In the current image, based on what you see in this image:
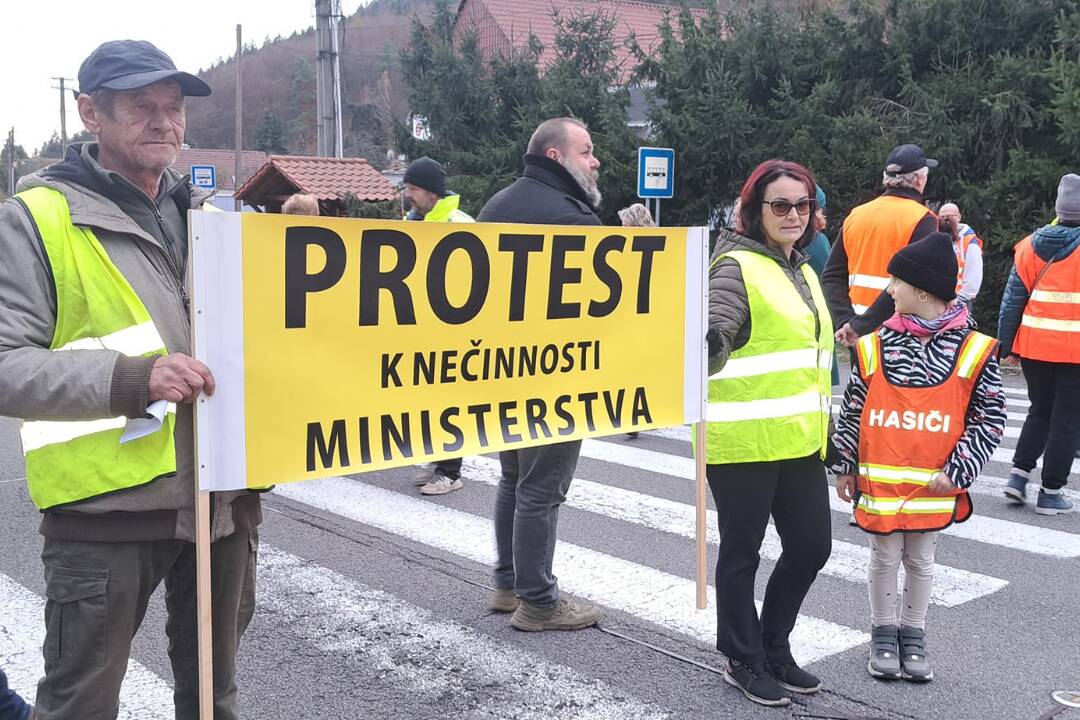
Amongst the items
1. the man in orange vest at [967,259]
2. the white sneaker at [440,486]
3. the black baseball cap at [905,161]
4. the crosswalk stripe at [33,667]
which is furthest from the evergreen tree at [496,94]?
the crosswalk stripe at [33,667]

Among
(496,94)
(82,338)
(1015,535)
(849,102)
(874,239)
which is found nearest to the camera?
(82,338)

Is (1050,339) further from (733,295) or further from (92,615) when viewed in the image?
(92,615)

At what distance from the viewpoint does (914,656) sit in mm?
3955

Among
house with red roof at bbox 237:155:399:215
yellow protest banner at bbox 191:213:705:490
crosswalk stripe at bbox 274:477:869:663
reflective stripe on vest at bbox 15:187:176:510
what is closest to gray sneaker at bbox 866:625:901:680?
crosswalk stripe at bbox 274:477:869:663

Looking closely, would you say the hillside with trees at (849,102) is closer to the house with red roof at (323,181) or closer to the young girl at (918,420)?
the house with red roof at (323,181)

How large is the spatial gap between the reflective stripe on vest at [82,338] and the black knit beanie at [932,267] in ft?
8.63

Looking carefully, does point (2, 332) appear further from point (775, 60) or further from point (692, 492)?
point (775, 60)

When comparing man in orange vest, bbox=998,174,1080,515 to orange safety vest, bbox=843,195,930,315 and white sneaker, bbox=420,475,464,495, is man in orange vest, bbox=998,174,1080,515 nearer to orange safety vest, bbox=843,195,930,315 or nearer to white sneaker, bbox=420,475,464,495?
orange safety vest, bbox=843,195,930,315

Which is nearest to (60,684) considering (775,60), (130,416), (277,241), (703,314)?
(130,416)

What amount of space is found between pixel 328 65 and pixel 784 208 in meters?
21.0

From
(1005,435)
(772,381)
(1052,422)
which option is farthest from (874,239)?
(1005,435)

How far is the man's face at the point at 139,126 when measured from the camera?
2510 millimetres

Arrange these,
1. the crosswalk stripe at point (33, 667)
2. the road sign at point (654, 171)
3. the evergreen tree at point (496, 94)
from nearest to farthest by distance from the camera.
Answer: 1. the crosswalk stripe at point (33, 667)
2. the road sign at point (654, 171)
3. the evergreen tree at point (496, 94)

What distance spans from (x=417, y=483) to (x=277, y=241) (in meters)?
4.52
